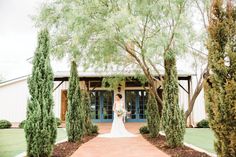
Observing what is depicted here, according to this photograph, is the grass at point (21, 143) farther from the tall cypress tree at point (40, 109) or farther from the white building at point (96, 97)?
the white building at point (96, 97)

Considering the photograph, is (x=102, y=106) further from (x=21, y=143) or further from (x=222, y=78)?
(x=222, y=78)

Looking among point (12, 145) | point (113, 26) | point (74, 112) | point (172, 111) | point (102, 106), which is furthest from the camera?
point (102, 106)

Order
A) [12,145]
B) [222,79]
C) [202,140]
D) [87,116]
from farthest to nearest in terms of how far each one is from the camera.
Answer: [87,116] → [202,140] → [12,145] → [222,79]

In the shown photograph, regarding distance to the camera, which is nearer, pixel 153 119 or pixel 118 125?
pixel 153 119

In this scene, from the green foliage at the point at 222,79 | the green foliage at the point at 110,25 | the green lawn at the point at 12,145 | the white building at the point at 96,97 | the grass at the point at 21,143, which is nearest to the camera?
the green foliage at the point at 222,79

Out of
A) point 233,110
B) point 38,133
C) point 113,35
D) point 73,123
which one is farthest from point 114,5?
point 233,110

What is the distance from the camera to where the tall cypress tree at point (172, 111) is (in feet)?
32.4

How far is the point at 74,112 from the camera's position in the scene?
39.6ft

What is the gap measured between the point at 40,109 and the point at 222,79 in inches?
167

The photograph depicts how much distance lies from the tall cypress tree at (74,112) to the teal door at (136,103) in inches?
561

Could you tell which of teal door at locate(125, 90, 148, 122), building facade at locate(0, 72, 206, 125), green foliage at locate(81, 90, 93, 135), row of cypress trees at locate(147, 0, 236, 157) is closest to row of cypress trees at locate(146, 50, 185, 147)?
row of cypress trees at locate(147, 0, 236, 157)

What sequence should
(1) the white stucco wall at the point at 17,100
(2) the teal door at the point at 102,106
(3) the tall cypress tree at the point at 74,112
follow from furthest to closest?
(2) the teal door at the point at 102,106, (1) the white stucco wall at the point at 17,100, (3) the tall cypress tree at the point at 74,112

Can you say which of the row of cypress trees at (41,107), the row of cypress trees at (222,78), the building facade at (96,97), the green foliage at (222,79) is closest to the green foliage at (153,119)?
the row of cypress trees at (41,107)

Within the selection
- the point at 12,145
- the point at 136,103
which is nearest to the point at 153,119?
the point at 12,145
